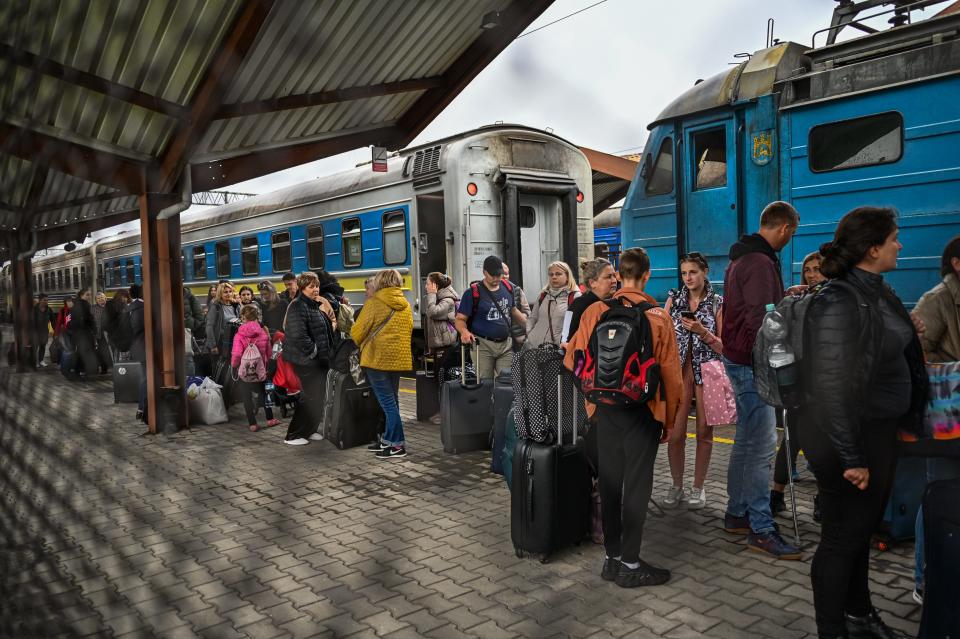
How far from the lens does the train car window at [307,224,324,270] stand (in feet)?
37.3

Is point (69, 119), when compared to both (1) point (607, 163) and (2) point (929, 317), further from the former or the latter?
(1) point (607, 163)

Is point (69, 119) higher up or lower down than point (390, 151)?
lower down

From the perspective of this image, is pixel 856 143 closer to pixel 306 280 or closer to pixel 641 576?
pixel 641 576

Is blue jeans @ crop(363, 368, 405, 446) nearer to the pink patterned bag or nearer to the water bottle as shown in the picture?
the pink patterned bag

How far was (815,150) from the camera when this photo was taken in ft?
21.2

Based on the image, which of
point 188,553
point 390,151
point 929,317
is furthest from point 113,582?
point 929,317

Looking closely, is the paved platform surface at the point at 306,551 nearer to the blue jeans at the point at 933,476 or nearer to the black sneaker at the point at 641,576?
the black sneaker at the point at 641,576

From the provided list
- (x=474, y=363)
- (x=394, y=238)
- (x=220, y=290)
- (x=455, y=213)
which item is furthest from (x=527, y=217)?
(x=220, y=290)

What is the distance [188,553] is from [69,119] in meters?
0.56

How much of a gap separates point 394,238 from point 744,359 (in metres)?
7.21

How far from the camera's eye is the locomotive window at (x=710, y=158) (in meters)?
7.24

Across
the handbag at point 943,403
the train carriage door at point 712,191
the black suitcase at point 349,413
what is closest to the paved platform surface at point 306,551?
the black suitcase at point 349,413

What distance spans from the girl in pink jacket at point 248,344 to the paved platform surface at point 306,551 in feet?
0.99

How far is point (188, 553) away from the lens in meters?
0.98
